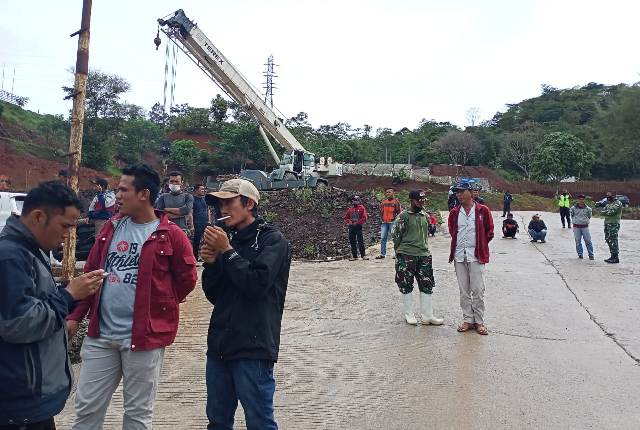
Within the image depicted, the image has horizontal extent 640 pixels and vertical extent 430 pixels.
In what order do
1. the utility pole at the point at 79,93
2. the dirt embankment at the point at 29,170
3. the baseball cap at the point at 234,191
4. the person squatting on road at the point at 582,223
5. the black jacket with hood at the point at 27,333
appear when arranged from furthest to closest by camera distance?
1. the dirt embankment at the point at 29,170
2. the person squatting on road at the point at 582,223
3. the utility pole at the point at 79,93
4. the baseball cap at the point at 234,191
5. the black jacket with hood at the point at 27,333

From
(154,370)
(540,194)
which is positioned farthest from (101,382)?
(540,194)

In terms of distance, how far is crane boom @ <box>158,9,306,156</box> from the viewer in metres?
21.5

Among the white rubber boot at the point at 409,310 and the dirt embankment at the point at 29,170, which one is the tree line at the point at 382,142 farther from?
the white rubber boot at the point at 409,310

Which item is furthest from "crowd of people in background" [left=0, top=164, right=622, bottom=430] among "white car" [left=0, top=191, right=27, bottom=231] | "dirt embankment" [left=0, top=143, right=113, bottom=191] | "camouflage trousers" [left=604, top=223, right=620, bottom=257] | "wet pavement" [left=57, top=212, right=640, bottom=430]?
"dirt embankment" [left=0, top=143, right=113, bottom=191]

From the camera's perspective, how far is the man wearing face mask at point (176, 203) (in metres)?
7.88

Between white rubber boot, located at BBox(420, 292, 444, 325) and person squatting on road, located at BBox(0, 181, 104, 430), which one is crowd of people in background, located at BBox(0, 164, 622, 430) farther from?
white rubber boot, located at BBox(420, 292, 444, 325)

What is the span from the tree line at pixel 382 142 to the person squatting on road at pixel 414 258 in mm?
35102

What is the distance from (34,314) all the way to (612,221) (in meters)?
12.6

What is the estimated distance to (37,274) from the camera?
2389mm

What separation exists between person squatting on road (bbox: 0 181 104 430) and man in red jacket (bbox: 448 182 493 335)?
16.5 ft

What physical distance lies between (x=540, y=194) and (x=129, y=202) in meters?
47.9

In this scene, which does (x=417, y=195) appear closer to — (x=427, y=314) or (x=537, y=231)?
(x=427, y=314)

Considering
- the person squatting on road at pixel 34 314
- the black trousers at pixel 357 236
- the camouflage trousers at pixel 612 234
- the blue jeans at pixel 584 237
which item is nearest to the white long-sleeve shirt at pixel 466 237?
the person squatting on road at pixel 34 314

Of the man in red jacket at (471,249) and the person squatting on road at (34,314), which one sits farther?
the man in red jacket at (471,249)
